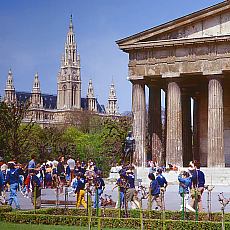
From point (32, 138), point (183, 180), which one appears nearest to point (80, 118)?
point (32, 138)

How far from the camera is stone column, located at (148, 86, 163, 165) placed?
55.6 metres

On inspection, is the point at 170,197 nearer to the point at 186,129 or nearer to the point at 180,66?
the point at 180,66

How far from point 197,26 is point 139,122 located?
9.31 metres

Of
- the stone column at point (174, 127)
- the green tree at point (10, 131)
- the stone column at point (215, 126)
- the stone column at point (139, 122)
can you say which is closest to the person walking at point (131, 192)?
the stone column at point (215, 126)

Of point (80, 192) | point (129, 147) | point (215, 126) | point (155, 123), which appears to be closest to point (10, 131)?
point (129, 147)

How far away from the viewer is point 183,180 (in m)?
27.0

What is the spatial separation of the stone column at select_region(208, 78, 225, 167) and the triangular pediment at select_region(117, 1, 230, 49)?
4039 millimetres

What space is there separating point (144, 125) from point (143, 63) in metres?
5.25

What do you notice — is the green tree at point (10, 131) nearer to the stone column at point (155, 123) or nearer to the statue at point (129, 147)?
the statue at point (129, 147)

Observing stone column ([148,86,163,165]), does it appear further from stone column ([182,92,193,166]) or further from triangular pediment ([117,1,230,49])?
triangular pediment ([117,1,230,49])

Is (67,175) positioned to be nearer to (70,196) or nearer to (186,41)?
(70,196)

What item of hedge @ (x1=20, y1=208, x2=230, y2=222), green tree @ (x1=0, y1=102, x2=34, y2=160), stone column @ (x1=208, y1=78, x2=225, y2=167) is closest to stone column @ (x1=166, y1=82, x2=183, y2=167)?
stone column @ (x1=208, y1=78, x2=225, y2=167)

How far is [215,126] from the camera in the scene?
4878cm

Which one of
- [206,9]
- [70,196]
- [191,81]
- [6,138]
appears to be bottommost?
[70,196]
